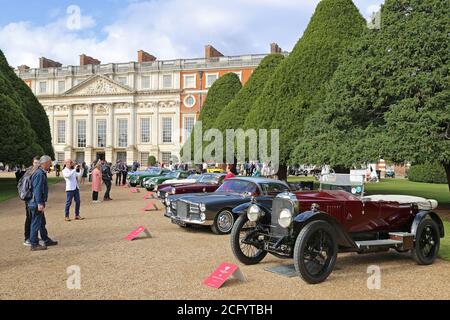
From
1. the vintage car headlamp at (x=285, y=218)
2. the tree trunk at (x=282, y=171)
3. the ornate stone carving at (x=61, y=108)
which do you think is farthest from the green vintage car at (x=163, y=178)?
the ornate stone carving at (x=61, y=108)

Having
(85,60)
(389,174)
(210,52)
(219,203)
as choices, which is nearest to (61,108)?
(85,60)

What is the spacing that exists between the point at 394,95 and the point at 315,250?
367 inches

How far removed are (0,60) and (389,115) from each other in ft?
91.5

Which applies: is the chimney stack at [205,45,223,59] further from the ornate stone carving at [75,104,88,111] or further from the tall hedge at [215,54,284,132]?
the tall hedge at [215,54,284,132]

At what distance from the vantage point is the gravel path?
6.00 metres

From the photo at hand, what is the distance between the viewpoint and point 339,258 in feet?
28.1

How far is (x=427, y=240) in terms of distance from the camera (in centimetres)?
830

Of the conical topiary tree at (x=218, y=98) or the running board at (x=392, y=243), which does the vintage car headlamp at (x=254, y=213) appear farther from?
the conical topiary tree at (x=218, y=98)

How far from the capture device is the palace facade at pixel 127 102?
69.1 m

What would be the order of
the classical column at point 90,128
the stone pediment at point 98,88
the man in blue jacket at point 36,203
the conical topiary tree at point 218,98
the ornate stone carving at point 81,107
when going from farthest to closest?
1. the ornate stone carving at point 81,107
2. the classical column at point 90,128
3. the stone pediment at point 98,88
4. the conical topiary tree at point 218,98
5. the man in blue jacket at point 36,203

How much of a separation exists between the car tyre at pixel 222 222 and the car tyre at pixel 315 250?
14.7 ft

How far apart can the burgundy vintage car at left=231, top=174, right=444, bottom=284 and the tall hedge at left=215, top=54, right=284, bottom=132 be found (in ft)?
66.5

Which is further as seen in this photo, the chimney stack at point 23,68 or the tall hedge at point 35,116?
the chimney stack at point 23,68

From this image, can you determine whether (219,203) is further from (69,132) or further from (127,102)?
(69,132)
